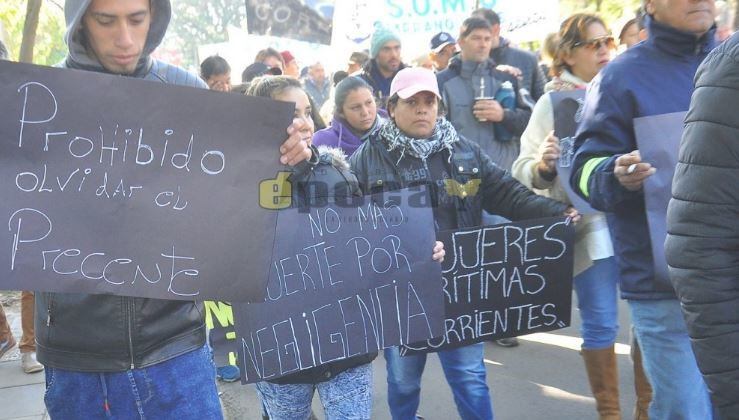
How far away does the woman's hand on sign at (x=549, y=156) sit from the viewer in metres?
3.80

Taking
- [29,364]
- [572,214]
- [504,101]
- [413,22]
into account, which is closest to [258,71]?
[504,101]

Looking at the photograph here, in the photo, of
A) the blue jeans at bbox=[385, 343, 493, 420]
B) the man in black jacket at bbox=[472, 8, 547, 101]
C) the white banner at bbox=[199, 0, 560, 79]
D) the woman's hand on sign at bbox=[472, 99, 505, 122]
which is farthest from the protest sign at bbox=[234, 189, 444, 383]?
the white banner at bbox=[199, 0, 560, 79]

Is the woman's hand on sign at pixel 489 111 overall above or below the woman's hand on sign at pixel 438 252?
above

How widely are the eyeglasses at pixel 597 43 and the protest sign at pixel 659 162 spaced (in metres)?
1.55

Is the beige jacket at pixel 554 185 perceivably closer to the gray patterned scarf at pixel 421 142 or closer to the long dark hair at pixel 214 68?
→ the gray patterned scarf at pixel 421 142

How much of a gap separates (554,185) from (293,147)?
2009mm

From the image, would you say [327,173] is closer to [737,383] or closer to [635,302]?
[635,302]

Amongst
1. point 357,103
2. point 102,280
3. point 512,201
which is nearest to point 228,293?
point 102,280

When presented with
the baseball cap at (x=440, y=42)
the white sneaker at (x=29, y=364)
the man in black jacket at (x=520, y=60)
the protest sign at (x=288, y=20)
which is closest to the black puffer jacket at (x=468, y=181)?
the man in black jacket at (x=520, y=60)

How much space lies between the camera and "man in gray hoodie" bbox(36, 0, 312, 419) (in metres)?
2.23

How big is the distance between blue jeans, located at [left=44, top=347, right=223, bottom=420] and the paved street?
2.29 m

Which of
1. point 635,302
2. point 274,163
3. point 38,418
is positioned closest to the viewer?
point 274,163

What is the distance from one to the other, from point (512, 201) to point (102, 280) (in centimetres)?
197

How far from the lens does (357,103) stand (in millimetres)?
4645
